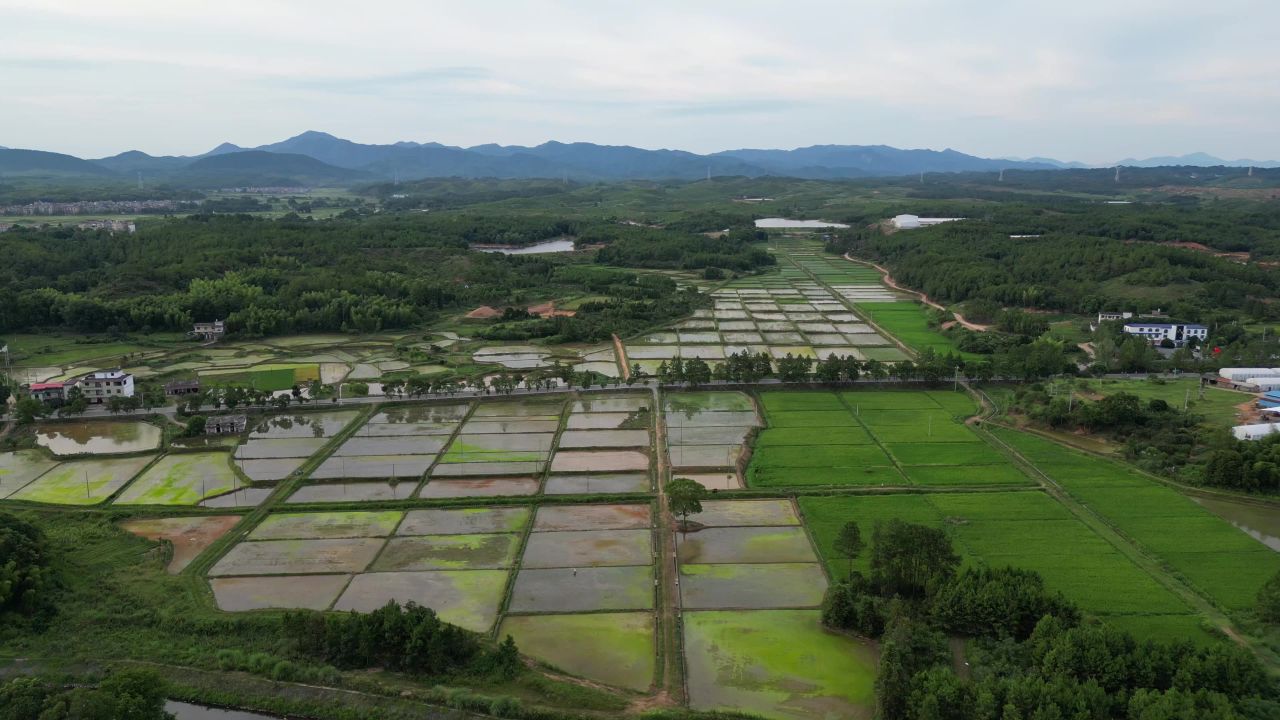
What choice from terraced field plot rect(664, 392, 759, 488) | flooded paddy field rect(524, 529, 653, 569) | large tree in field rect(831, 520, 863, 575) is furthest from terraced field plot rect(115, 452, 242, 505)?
large tree in field rect(831, 520, 863, 575)

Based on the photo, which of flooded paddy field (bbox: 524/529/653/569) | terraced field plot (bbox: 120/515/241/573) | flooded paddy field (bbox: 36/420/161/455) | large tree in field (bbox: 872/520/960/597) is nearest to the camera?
large tree in field (bbox: 872/520/960/597)

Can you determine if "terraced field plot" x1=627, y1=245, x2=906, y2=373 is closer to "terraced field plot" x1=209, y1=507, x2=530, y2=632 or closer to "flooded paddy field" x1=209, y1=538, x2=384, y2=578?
"terraced field plot" x1=209, y1=507, x2=530, y2=632

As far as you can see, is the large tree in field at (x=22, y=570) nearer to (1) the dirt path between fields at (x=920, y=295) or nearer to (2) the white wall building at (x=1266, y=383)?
(2) the white wall building at (x=1266, y=383)

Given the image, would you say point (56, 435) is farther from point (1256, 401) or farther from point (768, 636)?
point (1256, 401)

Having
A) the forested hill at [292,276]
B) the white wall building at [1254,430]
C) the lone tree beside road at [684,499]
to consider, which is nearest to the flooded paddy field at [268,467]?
the lone tree beside road at [684,499]

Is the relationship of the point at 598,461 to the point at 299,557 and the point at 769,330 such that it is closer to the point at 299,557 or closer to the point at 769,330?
the point at 299,557

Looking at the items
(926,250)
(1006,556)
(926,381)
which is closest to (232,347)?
(926,381)
